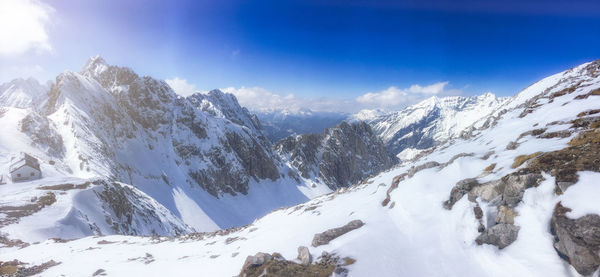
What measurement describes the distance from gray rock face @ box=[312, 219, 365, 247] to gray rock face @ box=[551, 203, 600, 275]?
31.7 feet

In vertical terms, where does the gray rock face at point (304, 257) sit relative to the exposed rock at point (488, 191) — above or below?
below

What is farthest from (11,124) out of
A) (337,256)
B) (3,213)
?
(337,256)

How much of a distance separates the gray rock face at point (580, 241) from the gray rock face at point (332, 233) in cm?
965

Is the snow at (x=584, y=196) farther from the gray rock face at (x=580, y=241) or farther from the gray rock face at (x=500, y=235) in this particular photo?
the gray rock face at (x=500, y=235)

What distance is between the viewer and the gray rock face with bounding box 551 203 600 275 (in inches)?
295

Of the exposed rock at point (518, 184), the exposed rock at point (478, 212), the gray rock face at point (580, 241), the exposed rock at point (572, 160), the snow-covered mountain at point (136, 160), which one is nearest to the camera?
the gray rock face at point (580, 241)

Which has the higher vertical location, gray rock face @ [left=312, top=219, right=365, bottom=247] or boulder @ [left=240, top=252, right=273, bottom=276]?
boulder @ [left=240, top=252, right=273, bottom=276]

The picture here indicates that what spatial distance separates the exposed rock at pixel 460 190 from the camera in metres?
14.0

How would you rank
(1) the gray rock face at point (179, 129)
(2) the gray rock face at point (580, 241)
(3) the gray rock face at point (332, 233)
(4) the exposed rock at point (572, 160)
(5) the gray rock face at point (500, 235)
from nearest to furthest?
(2) the gray rock face at point (580, 241)
(4) the exposed rock at point (572, 160)
(5) the gray rock face at point (500, 235)
(3) the gray rock face at point (332, 233)
(1) the gray rock face at point (179, 129)

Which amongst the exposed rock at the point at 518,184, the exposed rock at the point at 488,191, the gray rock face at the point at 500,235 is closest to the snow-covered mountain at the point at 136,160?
the gray rock face at the point at 500,235

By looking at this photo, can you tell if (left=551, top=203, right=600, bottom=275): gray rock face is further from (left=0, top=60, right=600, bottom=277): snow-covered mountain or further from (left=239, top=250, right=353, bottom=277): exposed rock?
(left=239, top=250, right=353, bottom=277): exposed rock

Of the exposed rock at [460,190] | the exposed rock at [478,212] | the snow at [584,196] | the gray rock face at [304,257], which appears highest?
the snow at [584,196]

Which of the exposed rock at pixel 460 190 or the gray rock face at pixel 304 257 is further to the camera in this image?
the exposed rock at pixel 460 190

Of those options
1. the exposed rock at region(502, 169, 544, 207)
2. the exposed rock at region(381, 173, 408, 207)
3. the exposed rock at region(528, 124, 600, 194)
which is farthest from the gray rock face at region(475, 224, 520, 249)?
the exposed rock at region(381, 173, 408, 207)
